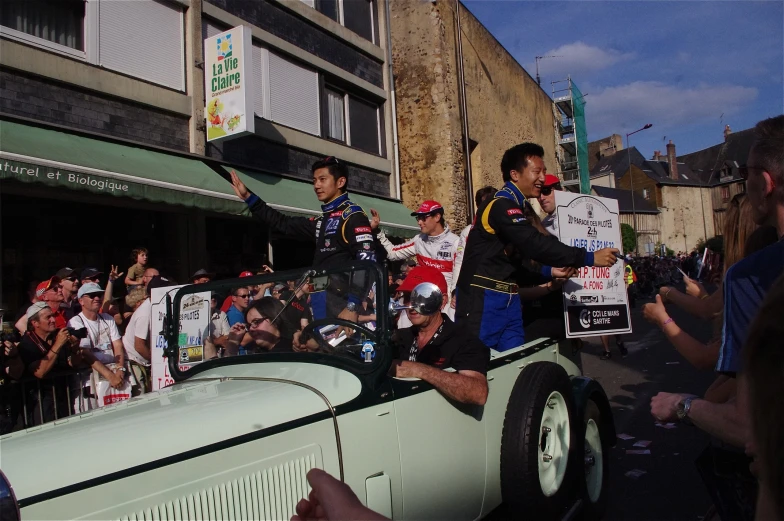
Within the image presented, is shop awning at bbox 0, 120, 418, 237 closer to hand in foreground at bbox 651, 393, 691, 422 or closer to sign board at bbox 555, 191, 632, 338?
sign board at bbox 555, 191, 632, 338

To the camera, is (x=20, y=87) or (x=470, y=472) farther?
(x=20, y=87)

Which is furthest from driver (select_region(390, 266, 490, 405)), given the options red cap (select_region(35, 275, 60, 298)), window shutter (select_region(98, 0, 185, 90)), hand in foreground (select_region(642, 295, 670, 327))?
window shutter (select_region(98, 0, 185, 90))

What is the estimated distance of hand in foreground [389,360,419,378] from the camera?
258 cm

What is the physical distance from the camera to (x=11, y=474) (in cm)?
157

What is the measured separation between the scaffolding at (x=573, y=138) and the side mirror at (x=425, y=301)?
3912 cm

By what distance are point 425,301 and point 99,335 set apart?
13.9 feet

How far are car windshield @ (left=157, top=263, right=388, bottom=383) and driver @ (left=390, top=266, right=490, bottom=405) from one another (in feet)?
0.71

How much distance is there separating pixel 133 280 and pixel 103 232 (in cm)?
213

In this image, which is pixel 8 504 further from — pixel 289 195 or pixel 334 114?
pixel 334 114

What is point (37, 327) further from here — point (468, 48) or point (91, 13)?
point (468, 48)

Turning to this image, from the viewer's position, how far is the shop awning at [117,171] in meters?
6.43

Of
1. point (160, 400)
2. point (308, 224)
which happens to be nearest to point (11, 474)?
point (160, 400)

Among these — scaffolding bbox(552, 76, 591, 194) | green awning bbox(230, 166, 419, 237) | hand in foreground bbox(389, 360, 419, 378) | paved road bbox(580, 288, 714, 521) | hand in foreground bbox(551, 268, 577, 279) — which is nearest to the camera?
hand in foreground bbox(389, 360, 419, 378)

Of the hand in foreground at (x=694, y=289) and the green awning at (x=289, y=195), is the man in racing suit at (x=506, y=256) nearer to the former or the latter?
the hand in foreground at (x=694, y=289)
